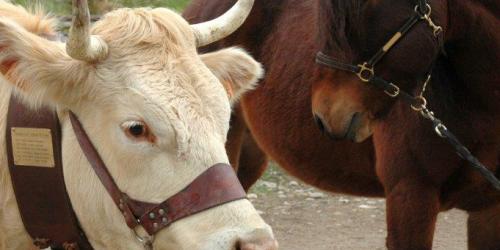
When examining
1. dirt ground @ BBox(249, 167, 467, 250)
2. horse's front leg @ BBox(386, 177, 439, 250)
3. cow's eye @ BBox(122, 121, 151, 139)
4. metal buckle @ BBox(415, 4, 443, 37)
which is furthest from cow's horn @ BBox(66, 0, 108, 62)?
dirt ground @ BBox(249, 167, 467, 250)

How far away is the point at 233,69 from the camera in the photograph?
3.34 m

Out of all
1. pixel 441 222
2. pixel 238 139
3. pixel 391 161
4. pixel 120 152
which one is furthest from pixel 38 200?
pixel 441 222

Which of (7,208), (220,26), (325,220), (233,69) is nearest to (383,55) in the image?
(233,69)

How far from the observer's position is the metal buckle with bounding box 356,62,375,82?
161 inches

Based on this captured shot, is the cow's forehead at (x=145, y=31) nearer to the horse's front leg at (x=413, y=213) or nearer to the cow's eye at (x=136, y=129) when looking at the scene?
the cow's eye at (x=136, y=129)

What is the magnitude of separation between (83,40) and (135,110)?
0.25 m

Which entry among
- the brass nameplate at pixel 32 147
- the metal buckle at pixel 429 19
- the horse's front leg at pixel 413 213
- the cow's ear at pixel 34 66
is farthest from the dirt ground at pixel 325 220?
the cow's ear at pixel 34 66

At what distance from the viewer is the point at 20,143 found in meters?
3.16

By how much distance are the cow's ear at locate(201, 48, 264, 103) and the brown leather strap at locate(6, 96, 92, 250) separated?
58 centimetres

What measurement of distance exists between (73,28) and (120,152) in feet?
1.30

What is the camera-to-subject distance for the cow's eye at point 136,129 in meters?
2.80

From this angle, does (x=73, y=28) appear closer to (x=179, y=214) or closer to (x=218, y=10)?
(x=179, y=214)

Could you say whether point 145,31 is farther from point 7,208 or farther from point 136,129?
point 7,208

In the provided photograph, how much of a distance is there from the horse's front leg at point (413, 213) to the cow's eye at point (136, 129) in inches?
74.0
